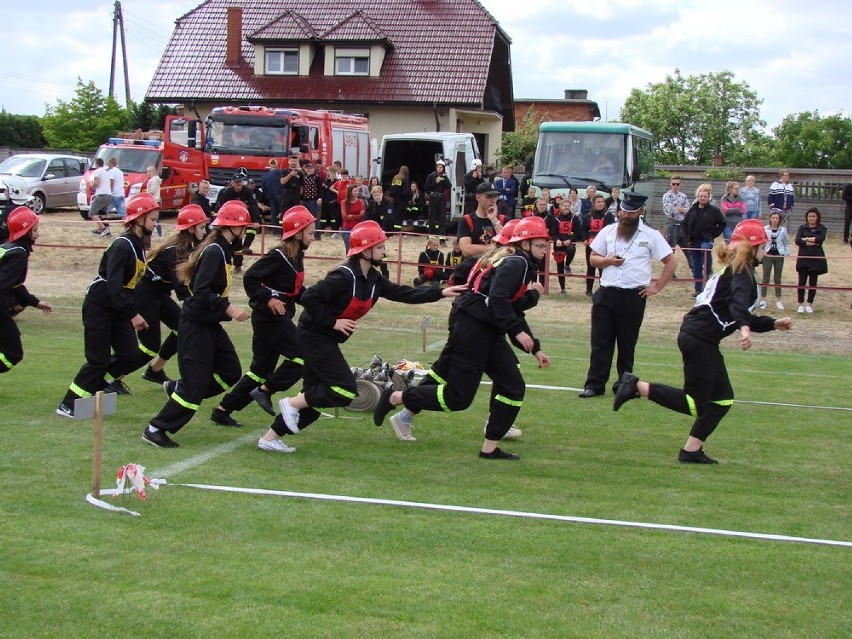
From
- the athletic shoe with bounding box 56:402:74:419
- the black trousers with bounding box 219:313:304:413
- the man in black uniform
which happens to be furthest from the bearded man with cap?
the man in black uniform

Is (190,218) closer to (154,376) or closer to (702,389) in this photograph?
(154,376)

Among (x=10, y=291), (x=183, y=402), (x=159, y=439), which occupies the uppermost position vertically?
(x=10, y=291)

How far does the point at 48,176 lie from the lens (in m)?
31.4

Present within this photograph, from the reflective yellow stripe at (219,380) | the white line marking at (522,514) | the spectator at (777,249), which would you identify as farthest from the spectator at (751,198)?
the white line marking at (522,514)

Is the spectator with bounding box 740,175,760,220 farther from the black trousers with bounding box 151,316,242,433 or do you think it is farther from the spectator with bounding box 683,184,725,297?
the black trousers with bounding box 151,316,242,433

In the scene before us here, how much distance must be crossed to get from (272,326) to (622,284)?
3856 mm

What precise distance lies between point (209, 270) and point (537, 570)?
3863 mm

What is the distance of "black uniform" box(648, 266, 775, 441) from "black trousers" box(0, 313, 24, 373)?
5.75m

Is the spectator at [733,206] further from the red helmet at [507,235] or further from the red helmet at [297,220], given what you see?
the red helmet at [297,220]

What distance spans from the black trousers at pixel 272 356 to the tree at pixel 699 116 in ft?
152

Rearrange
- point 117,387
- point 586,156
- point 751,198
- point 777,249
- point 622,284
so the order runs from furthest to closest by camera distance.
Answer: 1. point 586,156
2. point 751,198
3. point 777,249
4. point 622,284
5. point 117,387

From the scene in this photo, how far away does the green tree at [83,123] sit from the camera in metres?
49.3

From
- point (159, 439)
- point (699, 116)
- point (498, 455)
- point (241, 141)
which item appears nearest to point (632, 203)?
point (498, 455)

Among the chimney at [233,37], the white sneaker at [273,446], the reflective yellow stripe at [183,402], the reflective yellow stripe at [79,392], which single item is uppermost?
the chimney at [233,37]
